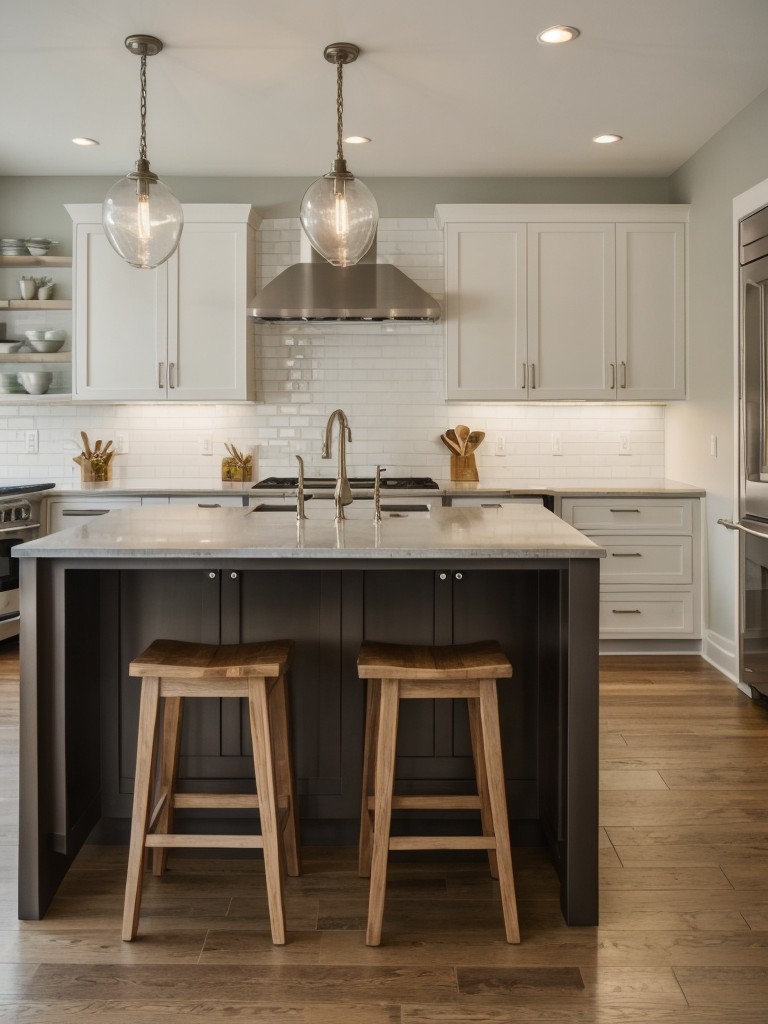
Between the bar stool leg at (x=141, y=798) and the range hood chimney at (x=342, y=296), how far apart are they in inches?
122

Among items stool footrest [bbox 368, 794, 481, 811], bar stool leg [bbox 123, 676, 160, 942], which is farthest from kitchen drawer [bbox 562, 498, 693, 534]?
Answer: bar stool leg [bbox 123, 676, 160, 942]

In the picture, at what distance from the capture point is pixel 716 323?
4.73 metres

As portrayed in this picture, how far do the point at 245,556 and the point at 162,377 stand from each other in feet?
10.6

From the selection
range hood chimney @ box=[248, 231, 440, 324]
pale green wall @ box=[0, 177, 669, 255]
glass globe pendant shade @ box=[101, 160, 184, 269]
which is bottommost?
glass globe pendant shade @ box=[101, 160, 184, 269]

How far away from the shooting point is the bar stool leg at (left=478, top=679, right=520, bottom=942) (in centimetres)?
217

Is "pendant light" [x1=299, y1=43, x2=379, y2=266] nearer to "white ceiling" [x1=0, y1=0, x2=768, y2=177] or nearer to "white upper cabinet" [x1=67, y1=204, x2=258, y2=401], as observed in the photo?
"white ceiling" [x1=0, y1=0, x2=768, y2=177]

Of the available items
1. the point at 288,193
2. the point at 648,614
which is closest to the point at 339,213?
the point at 288,193

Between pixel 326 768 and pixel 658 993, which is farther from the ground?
pixel 326 768

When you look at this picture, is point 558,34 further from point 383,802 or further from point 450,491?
point 383,802

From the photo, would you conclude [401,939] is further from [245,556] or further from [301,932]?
[245,556]

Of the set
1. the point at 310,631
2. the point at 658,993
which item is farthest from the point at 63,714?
the point at 658,993

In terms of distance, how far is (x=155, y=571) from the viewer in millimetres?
2656

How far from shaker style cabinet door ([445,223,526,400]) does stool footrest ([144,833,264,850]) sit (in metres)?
3.43

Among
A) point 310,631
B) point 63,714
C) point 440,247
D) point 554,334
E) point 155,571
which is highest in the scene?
point 440,247
